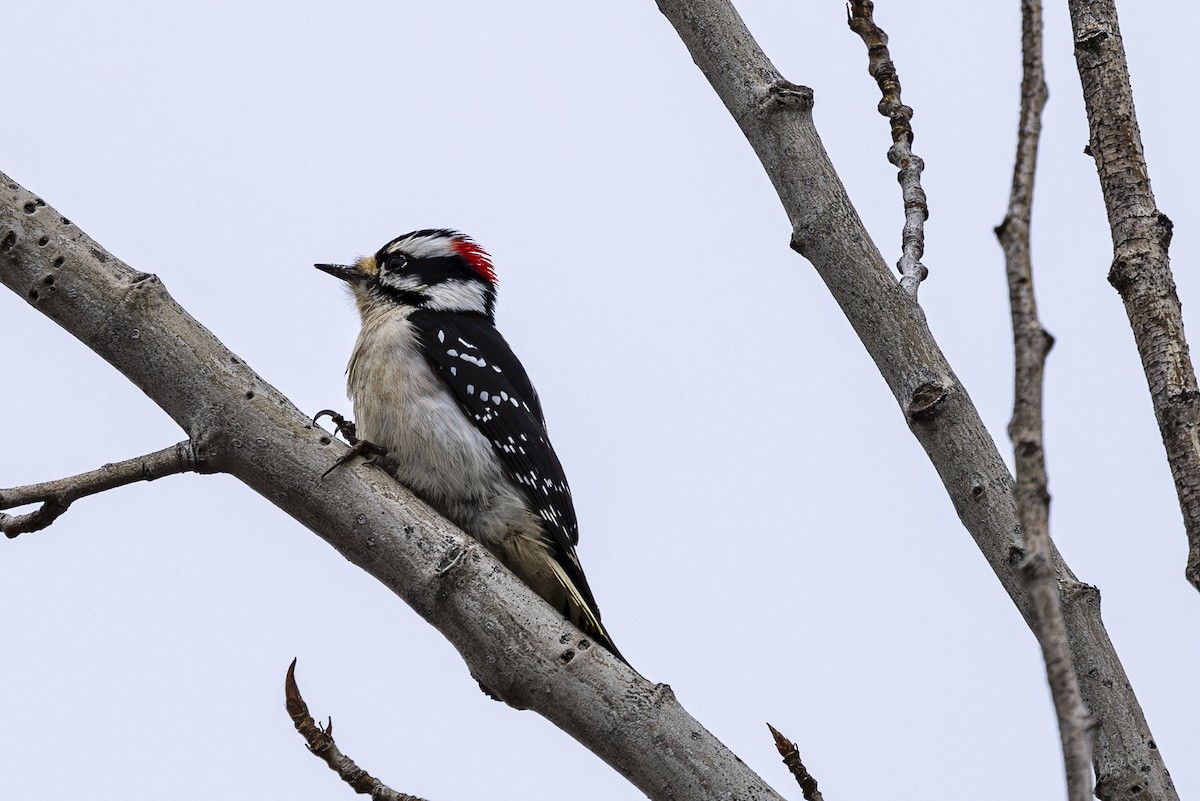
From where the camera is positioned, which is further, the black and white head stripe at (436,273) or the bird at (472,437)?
the black and white head stripe at (436,273)

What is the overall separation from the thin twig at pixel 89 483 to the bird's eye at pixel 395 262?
7.75 ft

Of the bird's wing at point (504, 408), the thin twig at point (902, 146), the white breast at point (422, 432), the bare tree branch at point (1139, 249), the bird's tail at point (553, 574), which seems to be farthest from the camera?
the bird's wing at point (504, 408)

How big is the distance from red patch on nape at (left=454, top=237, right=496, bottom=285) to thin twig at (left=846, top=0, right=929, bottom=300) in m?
2.27

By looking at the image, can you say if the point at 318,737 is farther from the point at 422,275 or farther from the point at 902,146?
the point at 422,275

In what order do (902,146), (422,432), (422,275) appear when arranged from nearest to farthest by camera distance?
(902,146)
(422,432)
(422,275)

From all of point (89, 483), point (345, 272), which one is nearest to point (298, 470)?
point (89, 483)

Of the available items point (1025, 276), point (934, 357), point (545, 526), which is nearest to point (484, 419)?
point (545, 526)

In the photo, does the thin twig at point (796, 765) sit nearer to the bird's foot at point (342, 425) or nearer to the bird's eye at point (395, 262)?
the bird's foot at point (342, 425)

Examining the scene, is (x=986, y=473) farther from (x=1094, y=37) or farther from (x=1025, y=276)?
(x=1025, y=276)

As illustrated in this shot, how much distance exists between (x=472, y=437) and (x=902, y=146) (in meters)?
1.66

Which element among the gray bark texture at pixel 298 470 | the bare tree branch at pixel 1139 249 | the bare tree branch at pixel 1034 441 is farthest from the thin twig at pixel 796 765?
the bare tree branch at pixel 1034 441

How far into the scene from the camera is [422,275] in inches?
201

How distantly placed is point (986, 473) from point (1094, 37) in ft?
3.09

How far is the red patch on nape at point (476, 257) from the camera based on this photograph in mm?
5273
